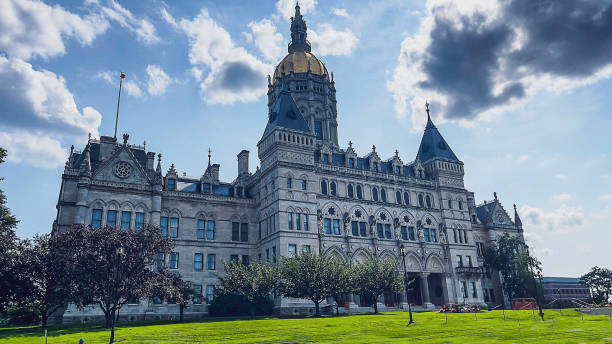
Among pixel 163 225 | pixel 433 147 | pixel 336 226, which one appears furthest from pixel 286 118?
pixel 433 147

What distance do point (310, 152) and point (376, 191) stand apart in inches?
418

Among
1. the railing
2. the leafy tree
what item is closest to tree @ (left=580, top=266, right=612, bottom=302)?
the leafy tree

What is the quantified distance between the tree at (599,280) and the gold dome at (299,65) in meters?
67.0

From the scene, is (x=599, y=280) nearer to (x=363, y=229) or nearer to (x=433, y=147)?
(x=433, y=147)

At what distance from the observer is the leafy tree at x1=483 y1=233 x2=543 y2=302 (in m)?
63.2

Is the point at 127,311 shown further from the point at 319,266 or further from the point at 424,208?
the point at 424,208

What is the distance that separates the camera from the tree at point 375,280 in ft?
151

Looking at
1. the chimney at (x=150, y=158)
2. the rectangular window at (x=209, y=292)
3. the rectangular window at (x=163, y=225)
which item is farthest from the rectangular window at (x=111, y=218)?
the rectangular window at (x=209, y=292)

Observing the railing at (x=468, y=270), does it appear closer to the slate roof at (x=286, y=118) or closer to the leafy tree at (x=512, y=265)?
the leafy tree at (x=512, y=265)

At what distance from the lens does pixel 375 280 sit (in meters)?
46.4

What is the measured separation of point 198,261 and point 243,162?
56.6 feet

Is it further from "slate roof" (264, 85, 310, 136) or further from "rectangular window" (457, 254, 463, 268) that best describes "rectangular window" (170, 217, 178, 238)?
"rectangular window" (457, 254, 463, 268)

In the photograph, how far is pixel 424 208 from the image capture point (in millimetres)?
62781

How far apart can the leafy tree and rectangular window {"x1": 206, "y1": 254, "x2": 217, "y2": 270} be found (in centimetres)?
3946
